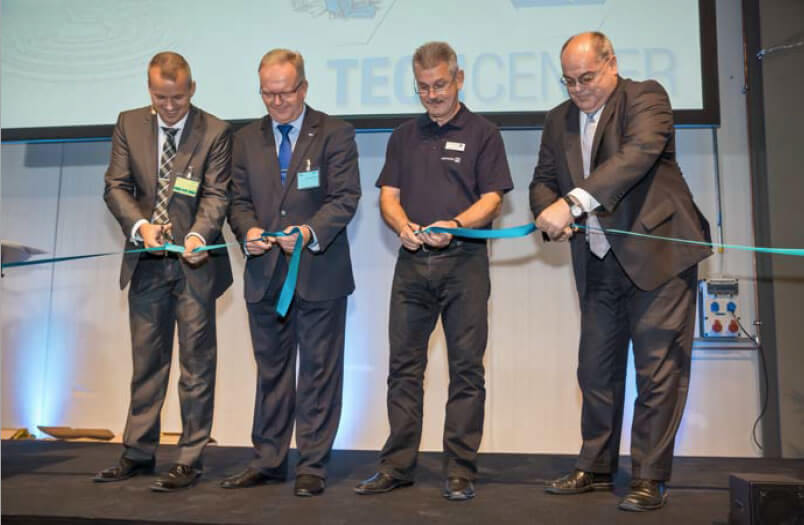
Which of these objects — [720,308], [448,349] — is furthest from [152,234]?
[720,308]

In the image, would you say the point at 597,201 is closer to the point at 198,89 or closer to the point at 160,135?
the point at 160,135

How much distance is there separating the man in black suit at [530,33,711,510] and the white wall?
1445 mm

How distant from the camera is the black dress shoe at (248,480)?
279 centimetres

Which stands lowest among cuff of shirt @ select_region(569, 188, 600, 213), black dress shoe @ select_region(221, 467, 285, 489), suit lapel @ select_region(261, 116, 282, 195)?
black dress shoe @ select_region(221, 467, 285, 489)

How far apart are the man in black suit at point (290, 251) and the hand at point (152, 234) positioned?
0.29 metres

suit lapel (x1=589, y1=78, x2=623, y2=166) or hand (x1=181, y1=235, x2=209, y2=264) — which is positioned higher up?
suit lapel (x1=589, y1=78, x2=623, y2=166)

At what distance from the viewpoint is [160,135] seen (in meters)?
3.05

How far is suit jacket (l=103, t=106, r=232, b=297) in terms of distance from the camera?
2951 millimetres

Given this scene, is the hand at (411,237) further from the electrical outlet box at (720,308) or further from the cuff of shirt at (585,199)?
the electrical outlet box at (720,308)

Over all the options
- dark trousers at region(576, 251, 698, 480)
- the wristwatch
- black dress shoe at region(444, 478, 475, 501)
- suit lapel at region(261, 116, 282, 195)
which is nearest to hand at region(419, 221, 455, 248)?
the wristwatch

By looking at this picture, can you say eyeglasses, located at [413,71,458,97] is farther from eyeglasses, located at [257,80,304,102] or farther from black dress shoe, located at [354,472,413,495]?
black dress shoe, located at [354,472,413,495]

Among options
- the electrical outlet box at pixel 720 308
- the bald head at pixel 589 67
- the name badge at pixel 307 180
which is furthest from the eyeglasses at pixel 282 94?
the electrical outlet box at pixel 720 308

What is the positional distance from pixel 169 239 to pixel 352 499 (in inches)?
50.1

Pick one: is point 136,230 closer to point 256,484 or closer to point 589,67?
point 256,484
